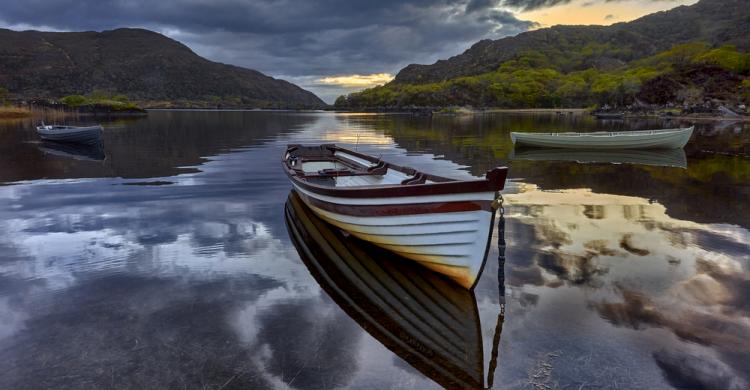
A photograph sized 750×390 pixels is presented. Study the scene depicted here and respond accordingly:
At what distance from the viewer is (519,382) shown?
6.12 m

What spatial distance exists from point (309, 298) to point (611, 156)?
2719cm

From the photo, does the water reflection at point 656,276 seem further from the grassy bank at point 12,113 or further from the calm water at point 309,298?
the grassy bank at point 12,113

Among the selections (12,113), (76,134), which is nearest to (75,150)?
(76,134)

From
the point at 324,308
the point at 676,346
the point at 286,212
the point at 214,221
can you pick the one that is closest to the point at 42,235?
the point at 214,221

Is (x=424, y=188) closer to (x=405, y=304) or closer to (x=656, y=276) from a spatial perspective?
(x=405, y=304)

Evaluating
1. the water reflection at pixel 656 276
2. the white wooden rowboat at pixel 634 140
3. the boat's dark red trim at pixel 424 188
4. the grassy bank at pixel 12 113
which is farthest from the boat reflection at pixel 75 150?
the grassy bank at pixel 12 113

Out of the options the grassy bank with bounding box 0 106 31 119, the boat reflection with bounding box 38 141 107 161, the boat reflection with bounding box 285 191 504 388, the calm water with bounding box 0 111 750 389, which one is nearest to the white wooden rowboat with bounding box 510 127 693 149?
the calm water with bounding box 0 111 750 389

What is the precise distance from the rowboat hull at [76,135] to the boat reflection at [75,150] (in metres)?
0.47

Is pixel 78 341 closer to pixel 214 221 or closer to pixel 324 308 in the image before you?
pixel 324 308

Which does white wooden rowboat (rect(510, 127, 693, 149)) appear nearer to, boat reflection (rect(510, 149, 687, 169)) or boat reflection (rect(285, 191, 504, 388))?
boat reflection (rect(510, 149, 687, 169))

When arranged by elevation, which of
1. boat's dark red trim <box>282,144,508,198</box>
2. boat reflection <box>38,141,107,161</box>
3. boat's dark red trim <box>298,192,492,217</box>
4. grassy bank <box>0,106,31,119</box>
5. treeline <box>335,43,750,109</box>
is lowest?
boat reflection <box>38,141,107,161</box>

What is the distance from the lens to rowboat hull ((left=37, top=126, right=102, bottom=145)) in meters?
35.0

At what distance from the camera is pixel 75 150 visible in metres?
34.5

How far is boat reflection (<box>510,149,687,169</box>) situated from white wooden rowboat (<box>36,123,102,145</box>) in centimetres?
3147
